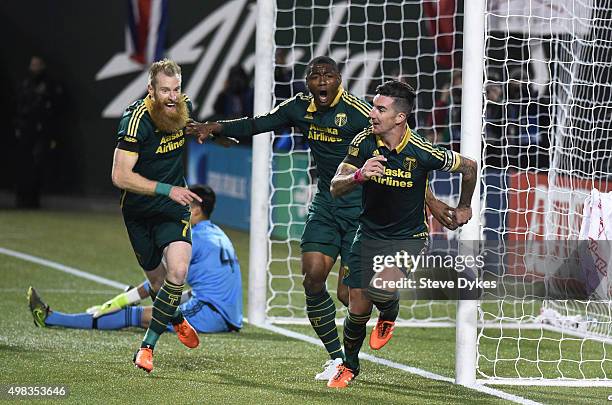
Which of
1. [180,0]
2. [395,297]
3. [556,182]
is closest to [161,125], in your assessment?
[395,297]

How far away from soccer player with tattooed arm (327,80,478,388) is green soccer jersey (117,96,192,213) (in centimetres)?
125

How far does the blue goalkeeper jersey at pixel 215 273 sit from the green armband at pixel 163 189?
2.03m

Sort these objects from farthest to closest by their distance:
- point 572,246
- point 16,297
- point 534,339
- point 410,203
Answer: point 16,297
point 534,339
point 572,246
point 410,203

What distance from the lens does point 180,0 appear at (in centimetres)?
1969

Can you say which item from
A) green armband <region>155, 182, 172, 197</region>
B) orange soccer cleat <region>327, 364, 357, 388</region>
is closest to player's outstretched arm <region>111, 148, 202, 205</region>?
green armband <region>155, 182, 172, 197</region>

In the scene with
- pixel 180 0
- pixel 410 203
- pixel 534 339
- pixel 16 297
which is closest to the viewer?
pixel 410 203

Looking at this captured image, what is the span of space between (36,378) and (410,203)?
2410 mm

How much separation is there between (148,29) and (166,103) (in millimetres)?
12203

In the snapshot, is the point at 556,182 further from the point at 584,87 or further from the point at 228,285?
the point at 228,285

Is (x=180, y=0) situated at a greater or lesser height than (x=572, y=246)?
greater

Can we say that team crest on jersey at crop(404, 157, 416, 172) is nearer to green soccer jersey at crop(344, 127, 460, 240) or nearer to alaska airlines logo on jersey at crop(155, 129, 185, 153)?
green soccer jersey at crop(344, 127, 460, 240)

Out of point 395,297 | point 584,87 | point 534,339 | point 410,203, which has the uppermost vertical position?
point 584,87

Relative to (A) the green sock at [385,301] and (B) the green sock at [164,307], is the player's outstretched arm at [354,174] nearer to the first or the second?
(A) the green sock at [385,301]

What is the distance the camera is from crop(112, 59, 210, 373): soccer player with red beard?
25.1ft
